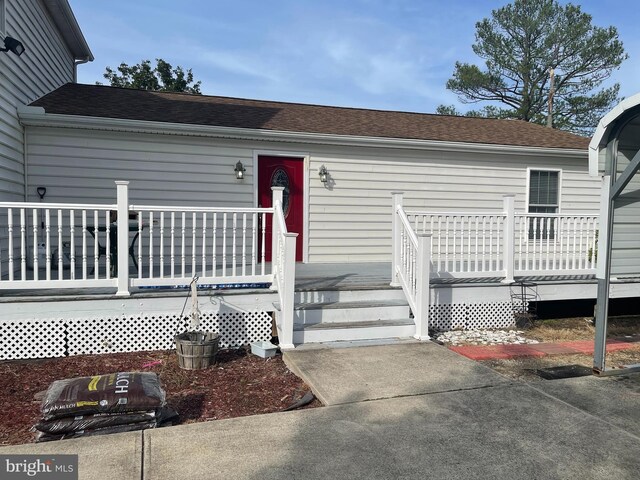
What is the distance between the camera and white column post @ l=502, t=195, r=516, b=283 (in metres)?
6.50

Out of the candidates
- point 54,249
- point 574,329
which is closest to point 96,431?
point 54,249

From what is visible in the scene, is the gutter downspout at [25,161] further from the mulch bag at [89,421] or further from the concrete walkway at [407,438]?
the concrete walkway at [407,438]

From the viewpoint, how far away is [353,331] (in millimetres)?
5418

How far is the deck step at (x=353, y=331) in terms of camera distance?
5297mm

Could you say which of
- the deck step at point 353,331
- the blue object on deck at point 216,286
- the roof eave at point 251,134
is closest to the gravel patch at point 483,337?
the deck step at point 353,331

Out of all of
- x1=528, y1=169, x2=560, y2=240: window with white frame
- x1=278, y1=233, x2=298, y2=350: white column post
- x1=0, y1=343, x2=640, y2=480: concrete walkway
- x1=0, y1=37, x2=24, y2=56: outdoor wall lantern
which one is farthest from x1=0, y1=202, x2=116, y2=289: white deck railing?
x1=528, y1=169, x2=560, y2=240: window with white frame

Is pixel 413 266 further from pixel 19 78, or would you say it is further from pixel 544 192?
pixel 19 78

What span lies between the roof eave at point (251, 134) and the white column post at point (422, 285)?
324 cm

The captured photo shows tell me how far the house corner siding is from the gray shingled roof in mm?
345

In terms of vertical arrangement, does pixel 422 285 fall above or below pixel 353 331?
above

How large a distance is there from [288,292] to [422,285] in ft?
5.12

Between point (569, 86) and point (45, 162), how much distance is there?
2491 centimetres

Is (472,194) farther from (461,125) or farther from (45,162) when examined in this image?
(45,162)

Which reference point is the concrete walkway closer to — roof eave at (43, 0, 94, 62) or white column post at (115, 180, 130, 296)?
white column post at (115, 180, 130, 296)
